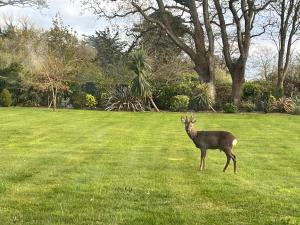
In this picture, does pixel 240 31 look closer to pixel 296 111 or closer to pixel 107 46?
pixel 296 111

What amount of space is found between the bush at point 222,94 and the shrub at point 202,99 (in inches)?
37.7

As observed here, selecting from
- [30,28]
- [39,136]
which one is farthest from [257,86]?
[30,28]

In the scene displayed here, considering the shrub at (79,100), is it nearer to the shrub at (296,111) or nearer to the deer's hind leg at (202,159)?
the shrub at (296,111)

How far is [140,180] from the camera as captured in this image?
9078 millimetres

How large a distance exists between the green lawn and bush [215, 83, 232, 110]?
1251 centimetres

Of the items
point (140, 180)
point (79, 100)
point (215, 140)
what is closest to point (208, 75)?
point (79, 100)

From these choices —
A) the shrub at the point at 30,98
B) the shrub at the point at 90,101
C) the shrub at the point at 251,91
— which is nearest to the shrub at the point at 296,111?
the shrub at the point at 251,91

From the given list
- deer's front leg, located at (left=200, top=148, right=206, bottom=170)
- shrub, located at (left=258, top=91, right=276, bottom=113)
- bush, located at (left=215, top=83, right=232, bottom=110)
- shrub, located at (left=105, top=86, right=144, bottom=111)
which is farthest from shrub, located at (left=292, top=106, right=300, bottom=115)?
deer's front leg, located at (left=200, top=148, right=206, bottom=170)

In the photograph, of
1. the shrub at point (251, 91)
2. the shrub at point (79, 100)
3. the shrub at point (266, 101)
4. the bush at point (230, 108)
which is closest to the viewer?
the bush at point (230, 108)

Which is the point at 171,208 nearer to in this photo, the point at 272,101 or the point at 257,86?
the point at 272,101

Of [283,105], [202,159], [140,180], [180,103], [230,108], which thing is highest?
[283,105]

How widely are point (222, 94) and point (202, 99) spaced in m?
3.37

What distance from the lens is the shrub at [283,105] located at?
28.5m

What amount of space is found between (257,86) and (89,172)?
22.9 meters
